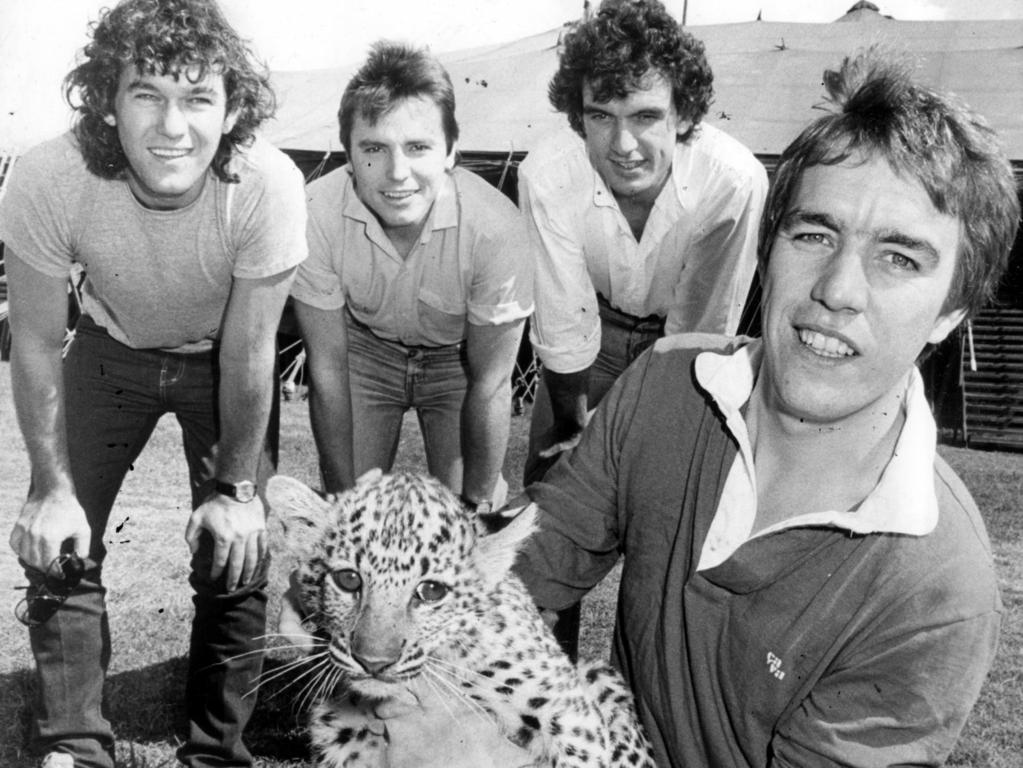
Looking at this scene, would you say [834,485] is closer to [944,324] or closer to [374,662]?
[944,324]

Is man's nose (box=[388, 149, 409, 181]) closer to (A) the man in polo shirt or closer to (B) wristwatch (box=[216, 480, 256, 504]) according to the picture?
(A) the man in polo shirt

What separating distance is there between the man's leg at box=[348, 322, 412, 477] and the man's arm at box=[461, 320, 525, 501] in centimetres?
29

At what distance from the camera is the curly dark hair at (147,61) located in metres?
2.80

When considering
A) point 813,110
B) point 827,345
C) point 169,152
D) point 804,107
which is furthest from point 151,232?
point 804,107

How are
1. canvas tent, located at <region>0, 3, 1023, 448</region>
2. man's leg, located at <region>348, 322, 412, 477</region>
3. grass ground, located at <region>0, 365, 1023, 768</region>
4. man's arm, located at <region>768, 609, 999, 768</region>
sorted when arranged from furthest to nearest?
canvas tent, located at <region>0, 3, 1023, 448</region>, man's leg, located at <region>348, 322, 412, 477</region>, grass ground, located at <region>0, 365, 1023, 768</region>, man's arm, located at <region>768, 609, 999, 768</region>

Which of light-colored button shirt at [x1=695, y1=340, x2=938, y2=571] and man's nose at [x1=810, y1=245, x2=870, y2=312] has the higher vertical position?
man's nose at [x1=810, y1=245, x2=870, y2=312]

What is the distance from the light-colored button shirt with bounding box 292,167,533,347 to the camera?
3439 millimetres

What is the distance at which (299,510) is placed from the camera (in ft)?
7.23

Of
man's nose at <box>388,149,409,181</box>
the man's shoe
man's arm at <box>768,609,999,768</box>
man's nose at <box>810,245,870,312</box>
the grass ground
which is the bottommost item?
the grass ground

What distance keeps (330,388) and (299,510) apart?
123 cm

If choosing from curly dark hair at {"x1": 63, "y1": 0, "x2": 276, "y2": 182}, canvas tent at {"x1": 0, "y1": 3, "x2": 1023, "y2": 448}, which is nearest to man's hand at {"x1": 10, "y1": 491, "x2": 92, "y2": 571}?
curly dark hair at {"x1": 63, "y1": 0, "x2": 276, "y2": 182}

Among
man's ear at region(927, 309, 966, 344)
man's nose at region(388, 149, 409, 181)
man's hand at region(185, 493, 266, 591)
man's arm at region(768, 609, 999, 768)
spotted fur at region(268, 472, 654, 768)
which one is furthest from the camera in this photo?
man's nose at region(388, 149, 409, 181)

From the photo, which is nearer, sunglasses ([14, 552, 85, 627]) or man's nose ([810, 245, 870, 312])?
man's nose ([810, 245, 870, 312])

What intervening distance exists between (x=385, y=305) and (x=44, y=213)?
118 cm
